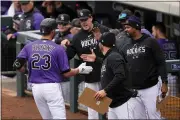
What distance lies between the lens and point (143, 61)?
9172 millimetres

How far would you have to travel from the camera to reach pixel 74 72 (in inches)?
358

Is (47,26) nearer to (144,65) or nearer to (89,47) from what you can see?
(89,47)

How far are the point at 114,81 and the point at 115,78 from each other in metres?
0.04

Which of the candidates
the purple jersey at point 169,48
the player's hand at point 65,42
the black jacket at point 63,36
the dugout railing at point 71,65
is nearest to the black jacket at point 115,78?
the dugout railing at point 71,65

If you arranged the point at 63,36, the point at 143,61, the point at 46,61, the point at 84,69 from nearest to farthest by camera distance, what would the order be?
the point at 46,61, the point at 143,61, the point at 84,69, the point at 63,36

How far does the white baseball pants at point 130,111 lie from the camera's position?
8647 millimetres

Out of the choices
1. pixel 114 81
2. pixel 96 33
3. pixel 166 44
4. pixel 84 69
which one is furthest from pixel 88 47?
pixel 166 44

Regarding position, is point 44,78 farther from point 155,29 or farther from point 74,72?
point 155,29

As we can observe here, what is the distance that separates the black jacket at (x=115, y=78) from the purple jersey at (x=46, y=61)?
0.58 meters

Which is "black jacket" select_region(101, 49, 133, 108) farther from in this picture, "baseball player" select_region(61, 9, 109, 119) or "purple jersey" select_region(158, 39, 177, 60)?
"purple jersey" select_region(158, 39, 177, 60)

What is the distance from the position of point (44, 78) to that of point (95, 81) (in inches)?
49.7

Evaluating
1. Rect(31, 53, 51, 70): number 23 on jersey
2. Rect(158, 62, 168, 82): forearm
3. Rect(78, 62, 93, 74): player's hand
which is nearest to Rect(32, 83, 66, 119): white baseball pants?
Rect(31, 53, 51, 70): number 23 on jersey

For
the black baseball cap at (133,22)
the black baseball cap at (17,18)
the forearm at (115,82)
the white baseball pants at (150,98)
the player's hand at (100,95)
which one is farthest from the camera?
the black baseball cap at (17,18)

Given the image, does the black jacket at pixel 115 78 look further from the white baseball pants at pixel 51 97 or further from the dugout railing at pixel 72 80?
the dugout railing at pixel 72 80
